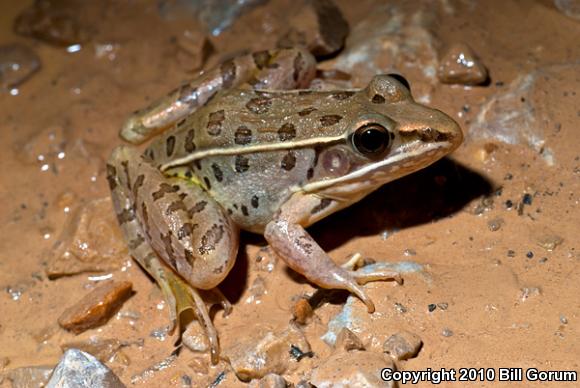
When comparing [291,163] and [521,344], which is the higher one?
[291,163]

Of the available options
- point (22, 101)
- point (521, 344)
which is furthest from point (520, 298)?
point (22, 101)

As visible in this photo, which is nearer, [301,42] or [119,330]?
[119,330]

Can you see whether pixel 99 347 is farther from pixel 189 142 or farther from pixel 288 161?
pixel 288 161

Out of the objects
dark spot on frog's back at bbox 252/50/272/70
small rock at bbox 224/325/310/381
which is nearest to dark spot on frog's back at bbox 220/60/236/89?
dark spot on frog's back at bbox 252/50/272/70

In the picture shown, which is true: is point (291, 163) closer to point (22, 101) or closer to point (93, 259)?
point (93, 259)

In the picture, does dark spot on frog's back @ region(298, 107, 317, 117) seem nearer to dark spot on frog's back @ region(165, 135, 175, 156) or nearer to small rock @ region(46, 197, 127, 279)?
dark spot on frog's back @ region(165, 135, 175, 156)

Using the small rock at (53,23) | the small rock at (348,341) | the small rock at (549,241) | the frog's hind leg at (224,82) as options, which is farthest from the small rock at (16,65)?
the small rock at (549,241)
